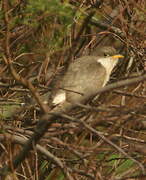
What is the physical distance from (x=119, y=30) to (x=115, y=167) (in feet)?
6.35

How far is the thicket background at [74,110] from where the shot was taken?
13.3 feet

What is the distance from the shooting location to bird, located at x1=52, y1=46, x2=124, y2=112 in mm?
5395

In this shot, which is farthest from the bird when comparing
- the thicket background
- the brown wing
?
the thicket background

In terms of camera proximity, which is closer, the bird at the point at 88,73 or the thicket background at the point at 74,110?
the thicket background at the point at 74,110

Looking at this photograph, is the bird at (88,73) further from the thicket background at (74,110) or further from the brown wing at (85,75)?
the thicket background at (74,110)

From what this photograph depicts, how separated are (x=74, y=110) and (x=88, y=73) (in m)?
1.59

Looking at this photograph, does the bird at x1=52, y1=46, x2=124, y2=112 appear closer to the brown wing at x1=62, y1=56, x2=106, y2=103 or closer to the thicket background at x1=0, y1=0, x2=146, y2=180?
the brown wing at x1=62, y1=56, x2=106, y2=103

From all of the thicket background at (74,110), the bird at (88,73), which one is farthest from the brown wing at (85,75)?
the thicket background at (74,110)

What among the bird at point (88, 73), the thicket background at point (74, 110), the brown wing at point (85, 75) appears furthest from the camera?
the brown wing at point (85, 75)

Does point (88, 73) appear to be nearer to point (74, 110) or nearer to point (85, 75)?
point (85, 75)

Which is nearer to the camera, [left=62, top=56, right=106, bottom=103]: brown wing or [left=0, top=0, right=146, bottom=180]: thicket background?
[left=0, top=0, right=146, bottom=180]: thicket background

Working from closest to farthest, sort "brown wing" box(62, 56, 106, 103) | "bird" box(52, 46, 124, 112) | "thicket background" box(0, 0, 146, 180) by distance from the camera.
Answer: "thicket background" box(0, 0, 146, 180) < "bird" box(52, 46, 124, 112) < "brown wing" box(62, 56, 106, 103)

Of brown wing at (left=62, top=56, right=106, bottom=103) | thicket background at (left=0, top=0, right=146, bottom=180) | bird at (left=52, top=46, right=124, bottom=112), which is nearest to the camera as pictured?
thicket background at (left=0, top=0, right=146, bottom=180)

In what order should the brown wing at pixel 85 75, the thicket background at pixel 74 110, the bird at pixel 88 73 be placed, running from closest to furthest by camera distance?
the thicket background at pixel 74 110, the bird at pixel 88 73, the brown wing at pixel 85 75
